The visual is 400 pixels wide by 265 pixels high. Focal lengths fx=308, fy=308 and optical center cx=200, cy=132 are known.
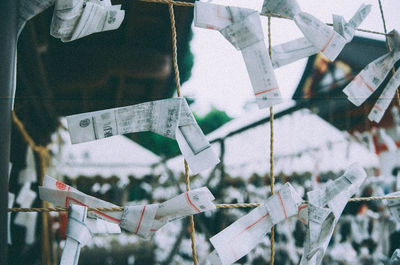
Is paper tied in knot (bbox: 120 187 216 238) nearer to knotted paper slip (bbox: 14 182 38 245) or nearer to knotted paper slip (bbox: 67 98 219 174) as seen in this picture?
knotted paper slip (bbox: 67 98 219 174)

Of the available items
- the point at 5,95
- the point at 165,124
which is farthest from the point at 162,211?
the point at 5,95

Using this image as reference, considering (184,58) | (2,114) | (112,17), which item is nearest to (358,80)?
(184,58)

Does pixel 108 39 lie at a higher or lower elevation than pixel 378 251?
higher

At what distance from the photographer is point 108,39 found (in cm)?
74

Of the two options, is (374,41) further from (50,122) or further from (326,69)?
(50,122)

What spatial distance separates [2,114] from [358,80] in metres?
0.67

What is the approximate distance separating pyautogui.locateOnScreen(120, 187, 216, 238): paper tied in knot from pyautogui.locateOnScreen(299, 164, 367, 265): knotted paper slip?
21 centimetres

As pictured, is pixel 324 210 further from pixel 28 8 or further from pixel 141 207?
pixel 28 8

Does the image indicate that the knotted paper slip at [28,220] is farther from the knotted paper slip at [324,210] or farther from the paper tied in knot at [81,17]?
the knotted paper slip at [324,210]

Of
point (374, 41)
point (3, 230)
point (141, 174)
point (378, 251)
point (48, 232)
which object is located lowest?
point (378, 251)

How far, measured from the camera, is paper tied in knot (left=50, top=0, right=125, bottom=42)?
449 millimetres

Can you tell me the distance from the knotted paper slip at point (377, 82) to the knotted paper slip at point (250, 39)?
8.0 inches

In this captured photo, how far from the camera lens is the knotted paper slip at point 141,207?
19.2 inches

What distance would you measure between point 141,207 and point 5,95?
0.87 feet
